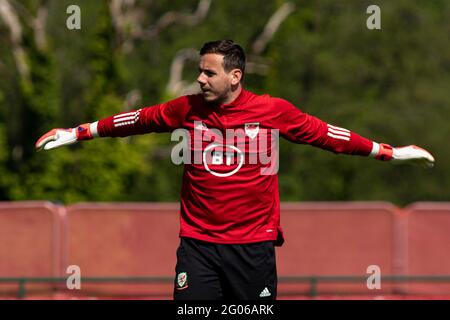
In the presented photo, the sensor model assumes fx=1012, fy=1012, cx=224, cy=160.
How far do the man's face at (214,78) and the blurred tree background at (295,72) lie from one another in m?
22.8

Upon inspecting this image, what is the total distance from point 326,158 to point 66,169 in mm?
8815

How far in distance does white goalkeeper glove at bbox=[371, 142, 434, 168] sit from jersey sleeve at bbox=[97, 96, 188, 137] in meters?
1.04

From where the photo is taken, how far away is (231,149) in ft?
16.2

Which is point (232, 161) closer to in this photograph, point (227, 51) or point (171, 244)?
point (227, 51)

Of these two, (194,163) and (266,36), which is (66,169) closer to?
(266,36)

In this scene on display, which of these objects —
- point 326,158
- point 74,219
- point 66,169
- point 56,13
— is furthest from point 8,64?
point 74,219

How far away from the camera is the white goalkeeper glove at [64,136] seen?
5195mm

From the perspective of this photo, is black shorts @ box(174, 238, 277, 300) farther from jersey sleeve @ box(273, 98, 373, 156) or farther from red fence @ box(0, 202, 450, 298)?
red fence @ box(0, 202, 450, 298)

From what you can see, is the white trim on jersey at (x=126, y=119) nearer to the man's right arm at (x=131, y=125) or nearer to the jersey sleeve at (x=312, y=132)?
the man's right arm at (x=131, y=125)

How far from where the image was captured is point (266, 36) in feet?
106

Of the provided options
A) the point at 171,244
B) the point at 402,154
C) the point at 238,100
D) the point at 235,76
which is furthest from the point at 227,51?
the point at 171,244

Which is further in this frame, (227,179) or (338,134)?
(338,134)

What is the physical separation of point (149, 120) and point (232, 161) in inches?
19.0
